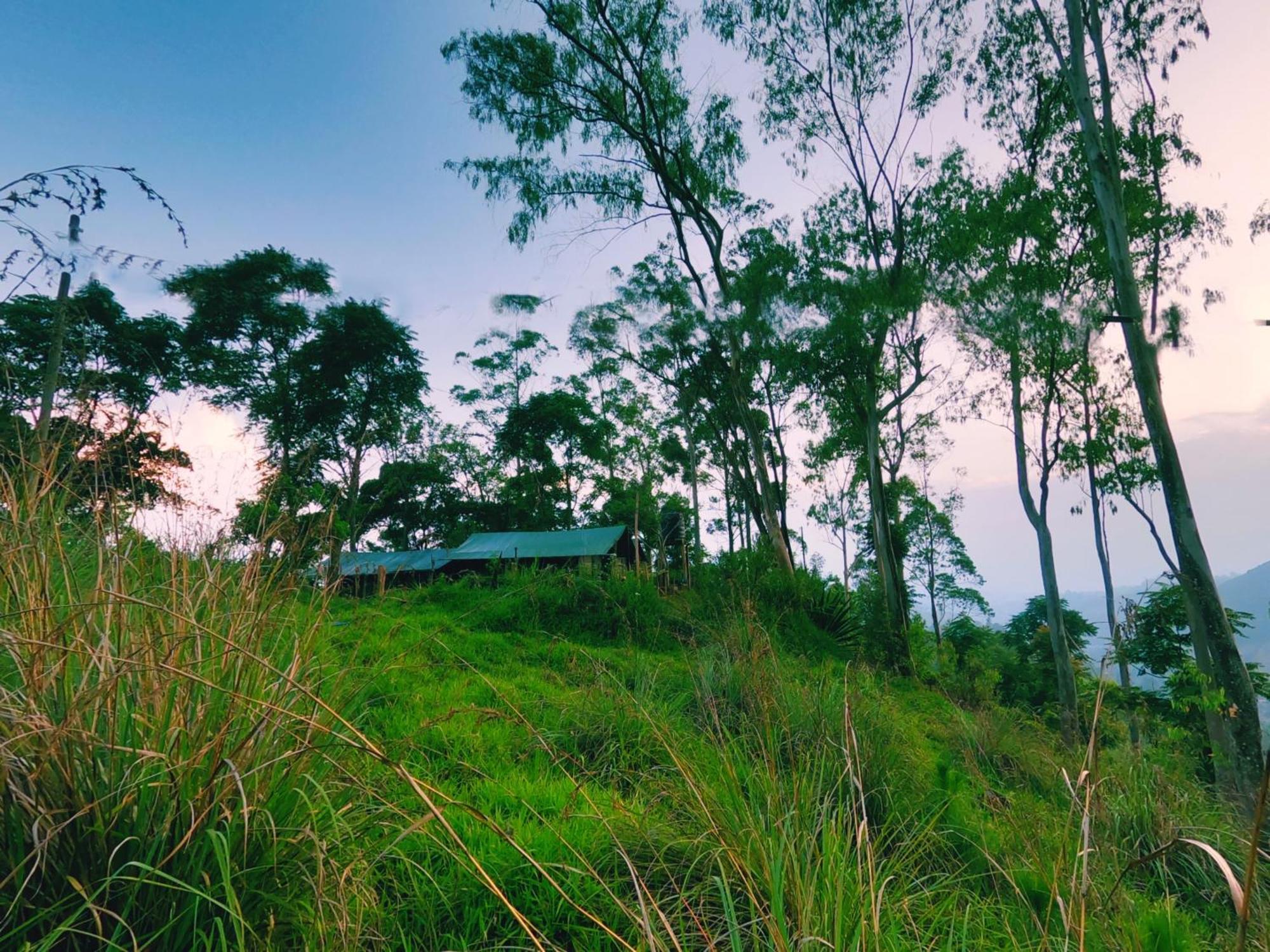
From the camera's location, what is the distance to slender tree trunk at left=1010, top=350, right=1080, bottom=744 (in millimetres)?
11781

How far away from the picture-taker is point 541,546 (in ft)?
69.2

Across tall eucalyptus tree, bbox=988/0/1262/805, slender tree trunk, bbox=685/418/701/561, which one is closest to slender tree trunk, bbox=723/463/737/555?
slender tree trunk, bbox=685/418/701/561

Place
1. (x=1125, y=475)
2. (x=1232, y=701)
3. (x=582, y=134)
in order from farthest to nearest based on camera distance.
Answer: (x=1125, y=475) → (x=582, y=134) → (x=1232, y=701)

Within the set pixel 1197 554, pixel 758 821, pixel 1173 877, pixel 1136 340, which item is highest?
pixel 1136 340

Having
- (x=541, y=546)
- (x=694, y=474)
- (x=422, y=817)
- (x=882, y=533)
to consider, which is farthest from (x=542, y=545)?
(x=422, y=817)

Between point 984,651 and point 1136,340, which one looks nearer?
point 1136,340

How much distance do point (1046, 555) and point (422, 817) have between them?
14707mm

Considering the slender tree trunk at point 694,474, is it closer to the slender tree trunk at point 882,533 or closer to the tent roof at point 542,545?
the tent roof at point 542,545

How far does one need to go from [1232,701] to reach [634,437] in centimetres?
2430

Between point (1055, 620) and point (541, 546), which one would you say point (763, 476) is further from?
point (541, 546)

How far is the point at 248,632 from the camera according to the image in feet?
4.94

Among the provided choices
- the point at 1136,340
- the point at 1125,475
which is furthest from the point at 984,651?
the point at 1136,340

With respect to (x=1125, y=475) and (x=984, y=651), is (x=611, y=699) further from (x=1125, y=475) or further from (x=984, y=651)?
(x=984, y=651)

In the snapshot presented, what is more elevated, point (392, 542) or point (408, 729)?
point (392, 542)
